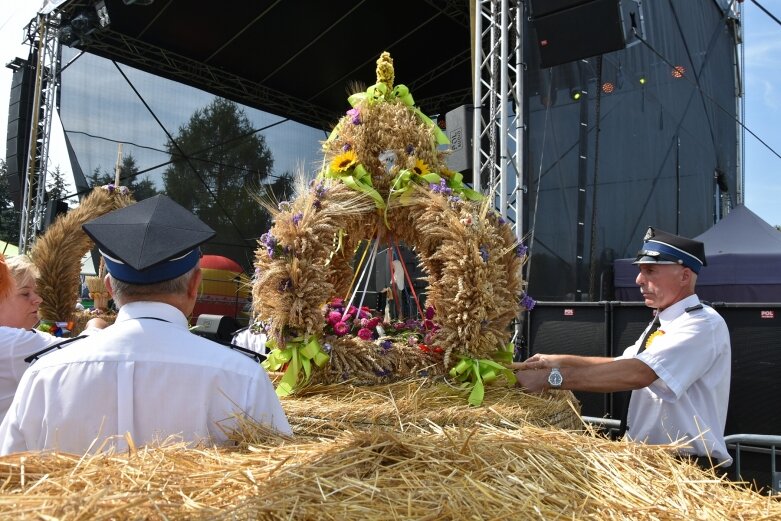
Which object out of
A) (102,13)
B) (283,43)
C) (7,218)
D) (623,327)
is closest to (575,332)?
(623,327)

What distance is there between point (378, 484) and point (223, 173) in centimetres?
1195

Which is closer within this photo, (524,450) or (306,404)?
(524,450)

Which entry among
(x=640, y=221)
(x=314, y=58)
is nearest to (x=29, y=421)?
(x=640, y=221)

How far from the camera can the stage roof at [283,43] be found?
944 cm

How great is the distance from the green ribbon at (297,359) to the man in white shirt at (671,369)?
3.11 ft

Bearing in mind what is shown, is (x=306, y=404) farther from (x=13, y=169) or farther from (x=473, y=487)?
(x=13, y=169)

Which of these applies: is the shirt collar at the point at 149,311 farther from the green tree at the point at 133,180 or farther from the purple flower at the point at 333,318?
the green tree at the point at 133,180

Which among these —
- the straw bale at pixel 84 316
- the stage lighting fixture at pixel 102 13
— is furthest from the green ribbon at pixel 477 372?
the stage lighting fixture at pixel 102 13

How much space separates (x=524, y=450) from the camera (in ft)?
3.66

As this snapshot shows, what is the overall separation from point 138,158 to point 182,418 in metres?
11.2

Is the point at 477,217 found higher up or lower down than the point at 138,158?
lower down

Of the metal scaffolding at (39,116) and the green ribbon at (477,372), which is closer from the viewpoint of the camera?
the green ribbon at (477,372)

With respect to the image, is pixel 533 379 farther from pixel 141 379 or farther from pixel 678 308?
pixel 141 379

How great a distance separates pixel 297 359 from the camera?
8.68 feet
